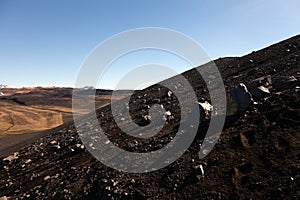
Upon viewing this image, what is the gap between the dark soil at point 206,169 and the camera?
1745 cm

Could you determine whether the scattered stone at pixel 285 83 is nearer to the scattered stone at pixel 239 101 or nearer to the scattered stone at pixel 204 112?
the scattered stone at pixel 239 101

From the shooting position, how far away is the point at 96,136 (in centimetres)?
3316

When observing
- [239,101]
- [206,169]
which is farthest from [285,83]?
[206,169]

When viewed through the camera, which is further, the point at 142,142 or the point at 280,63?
the point at 280,63

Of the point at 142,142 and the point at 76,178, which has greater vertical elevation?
the point at 142,142

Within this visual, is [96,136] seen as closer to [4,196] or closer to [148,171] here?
[4,196]

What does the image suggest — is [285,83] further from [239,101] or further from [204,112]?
[204,112]

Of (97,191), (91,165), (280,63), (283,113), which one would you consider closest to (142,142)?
(91,165)

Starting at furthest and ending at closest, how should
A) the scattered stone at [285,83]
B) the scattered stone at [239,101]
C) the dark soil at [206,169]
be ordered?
the scattered stone at [285,83]
the scattered stone at [239,101]
the dark soil at [206,169]

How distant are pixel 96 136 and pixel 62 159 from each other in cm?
478

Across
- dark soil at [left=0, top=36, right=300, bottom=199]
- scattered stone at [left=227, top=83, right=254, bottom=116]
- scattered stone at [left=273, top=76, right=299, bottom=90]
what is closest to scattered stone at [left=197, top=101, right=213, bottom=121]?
dark soil at [left=0, top=36, right=300, bottom=199]

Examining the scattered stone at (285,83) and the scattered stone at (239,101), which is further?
the scattered stone at (285,83)

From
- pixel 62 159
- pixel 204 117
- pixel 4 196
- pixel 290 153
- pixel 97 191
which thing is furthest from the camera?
pixel 62 159

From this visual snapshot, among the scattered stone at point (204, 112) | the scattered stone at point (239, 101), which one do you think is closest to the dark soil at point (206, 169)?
the scattered stone at point (239, 101)
